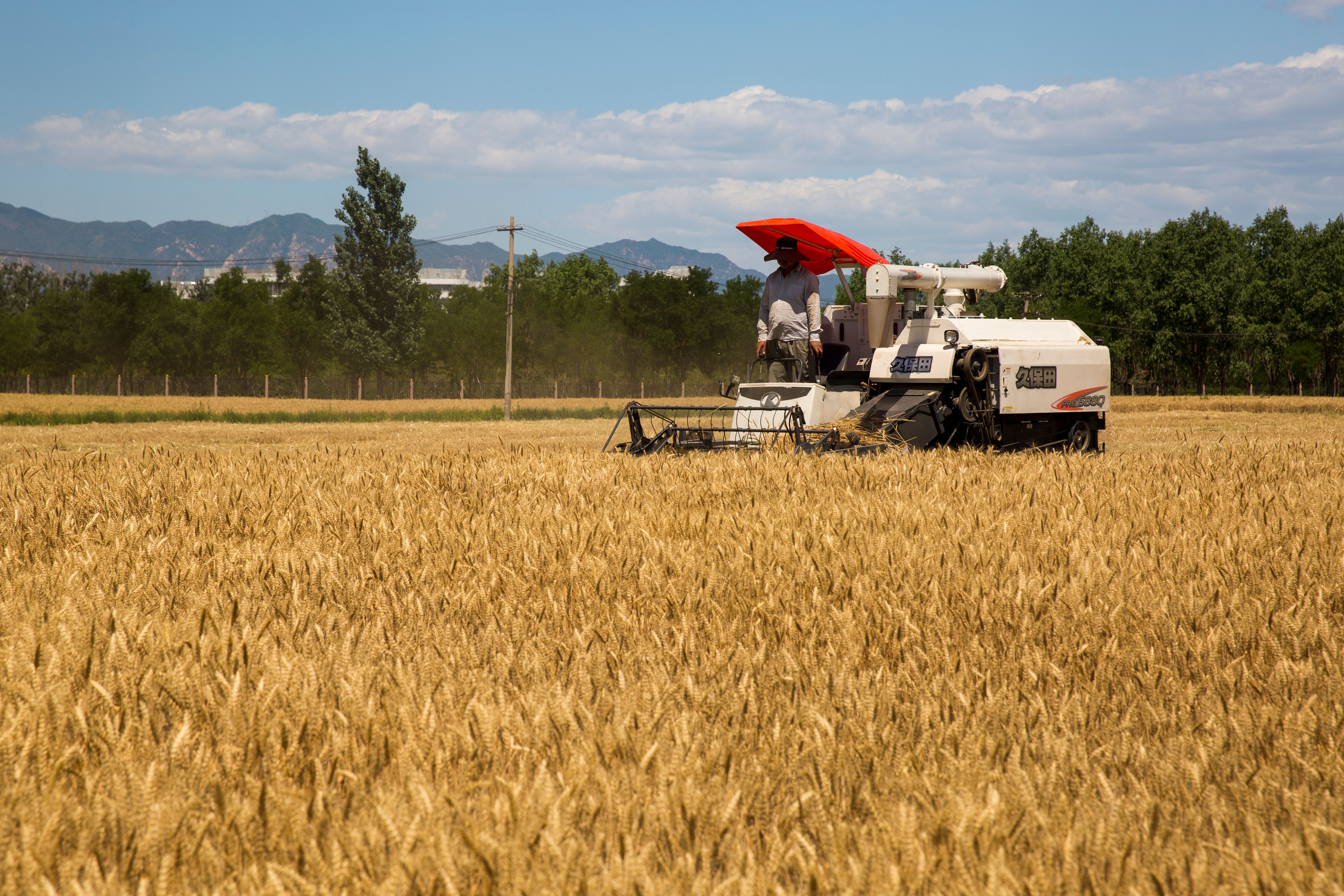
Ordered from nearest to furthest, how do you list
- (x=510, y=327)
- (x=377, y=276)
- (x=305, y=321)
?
(x=510, y=327) → (x=377, y=276) → (x=305, y=321)

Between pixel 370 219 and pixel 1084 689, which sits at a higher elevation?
pixel 370 219

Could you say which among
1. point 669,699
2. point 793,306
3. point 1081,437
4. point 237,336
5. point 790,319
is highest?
point 237,336

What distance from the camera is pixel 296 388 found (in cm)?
6556

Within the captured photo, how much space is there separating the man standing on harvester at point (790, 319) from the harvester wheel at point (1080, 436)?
349 centimetres

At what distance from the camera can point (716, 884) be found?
1.63 meters

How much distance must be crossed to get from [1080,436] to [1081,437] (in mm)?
17

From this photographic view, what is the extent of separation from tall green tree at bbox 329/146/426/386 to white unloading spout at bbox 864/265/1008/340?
52.8 m

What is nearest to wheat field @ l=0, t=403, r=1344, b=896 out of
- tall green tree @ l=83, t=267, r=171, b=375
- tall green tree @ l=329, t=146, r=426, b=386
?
tall green tree @ l=329, t=146, r=426, b=386

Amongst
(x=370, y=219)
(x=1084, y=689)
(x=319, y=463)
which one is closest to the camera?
(x=1084, y=689)

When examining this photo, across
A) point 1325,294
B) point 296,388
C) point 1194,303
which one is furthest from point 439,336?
point 1325,294

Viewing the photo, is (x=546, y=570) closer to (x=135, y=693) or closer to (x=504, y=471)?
(x=135, y=693)

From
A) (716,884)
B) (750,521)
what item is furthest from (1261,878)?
(750,521)

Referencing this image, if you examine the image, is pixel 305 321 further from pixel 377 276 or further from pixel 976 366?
pixel 976 366

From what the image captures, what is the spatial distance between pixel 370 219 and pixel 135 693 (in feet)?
201
